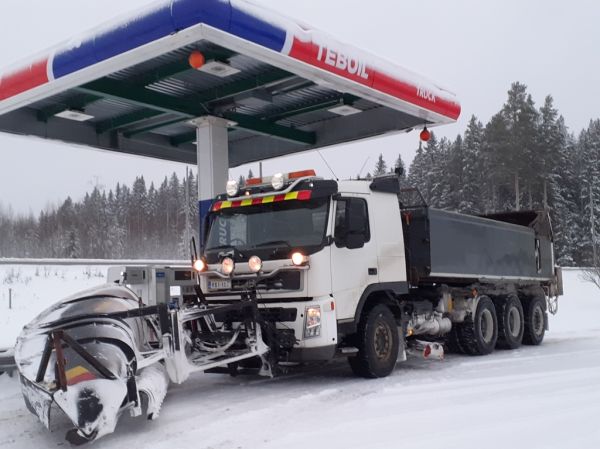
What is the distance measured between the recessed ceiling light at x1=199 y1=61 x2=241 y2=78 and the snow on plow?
12.6ft

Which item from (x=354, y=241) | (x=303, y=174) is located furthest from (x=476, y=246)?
(x=303, y=174)

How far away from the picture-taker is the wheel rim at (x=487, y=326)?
1151 centimetres

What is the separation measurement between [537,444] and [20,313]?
1558 centimetres

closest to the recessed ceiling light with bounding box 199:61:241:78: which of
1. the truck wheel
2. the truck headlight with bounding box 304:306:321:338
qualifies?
the truck headlight with bounding box 304:306:321:338

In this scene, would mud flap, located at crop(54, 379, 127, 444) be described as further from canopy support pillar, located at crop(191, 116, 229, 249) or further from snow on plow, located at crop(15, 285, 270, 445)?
canopy support pillar, located at crop(191, 116, 229, 249)

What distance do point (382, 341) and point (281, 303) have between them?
1762mm

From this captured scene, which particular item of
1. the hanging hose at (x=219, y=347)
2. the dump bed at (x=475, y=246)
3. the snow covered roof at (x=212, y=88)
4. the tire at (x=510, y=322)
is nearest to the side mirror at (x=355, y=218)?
the dump bed at (x=475, y=246)

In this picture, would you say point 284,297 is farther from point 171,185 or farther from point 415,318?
point 171,185

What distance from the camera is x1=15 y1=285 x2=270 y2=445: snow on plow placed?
5.06 m

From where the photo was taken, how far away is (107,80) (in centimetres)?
1022

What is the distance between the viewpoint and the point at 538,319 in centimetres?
1360

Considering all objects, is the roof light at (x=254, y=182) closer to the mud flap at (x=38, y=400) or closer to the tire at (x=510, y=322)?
the mud flap at (x=38, y=400)

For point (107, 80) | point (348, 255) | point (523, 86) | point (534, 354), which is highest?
point (523, 86)

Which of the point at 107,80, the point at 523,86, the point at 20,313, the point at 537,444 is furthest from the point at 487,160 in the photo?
the point at 537,444
